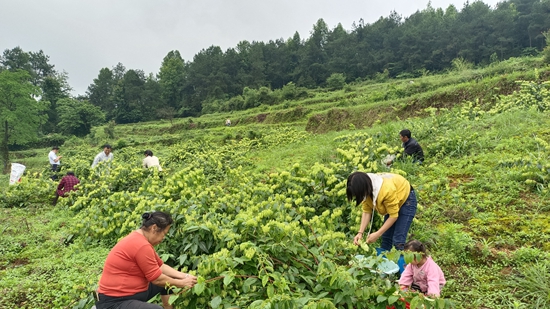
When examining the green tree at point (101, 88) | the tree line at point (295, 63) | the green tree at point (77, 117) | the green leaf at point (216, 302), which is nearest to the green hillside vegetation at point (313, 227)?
the green leaf at point (216, 302)

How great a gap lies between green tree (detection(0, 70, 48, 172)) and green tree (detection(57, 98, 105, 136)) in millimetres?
11876

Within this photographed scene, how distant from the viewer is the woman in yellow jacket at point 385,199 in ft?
9.82

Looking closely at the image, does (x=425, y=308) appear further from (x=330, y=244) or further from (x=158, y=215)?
(x=158, y=215)

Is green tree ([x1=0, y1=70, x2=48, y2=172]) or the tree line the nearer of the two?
green tree ([x1=0, y1=70, x2=48, y2=172])

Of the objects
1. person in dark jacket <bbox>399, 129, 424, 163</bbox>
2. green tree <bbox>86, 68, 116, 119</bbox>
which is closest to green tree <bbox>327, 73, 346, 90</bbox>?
person in dark jacket <bbox>399, 129, 424, 163</bbox>

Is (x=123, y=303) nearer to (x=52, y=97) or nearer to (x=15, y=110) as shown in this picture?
(x=15, y=110)

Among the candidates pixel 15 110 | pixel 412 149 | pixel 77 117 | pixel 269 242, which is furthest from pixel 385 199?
pixel 77 117

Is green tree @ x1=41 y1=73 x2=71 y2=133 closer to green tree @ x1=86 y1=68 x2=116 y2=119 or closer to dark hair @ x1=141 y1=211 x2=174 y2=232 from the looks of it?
green tree @ x1=86 y1=68 x2=116 y2=119

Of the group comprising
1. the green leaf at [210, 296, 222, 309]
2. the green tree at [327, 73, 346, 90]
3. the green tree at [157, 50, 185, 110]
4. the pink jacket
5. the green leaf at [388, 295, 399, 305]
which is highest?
the green tree at [157, 50, 185, 110]

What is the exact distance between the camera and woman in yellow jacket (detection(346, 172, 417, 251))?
9.82ft

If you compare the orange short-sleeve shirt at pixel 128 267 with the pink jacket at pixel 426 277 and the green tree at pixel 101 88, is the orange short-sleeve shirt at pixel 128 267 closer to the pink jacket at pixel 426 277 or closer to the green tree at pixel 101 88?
the pink jacket at pixel 426 277

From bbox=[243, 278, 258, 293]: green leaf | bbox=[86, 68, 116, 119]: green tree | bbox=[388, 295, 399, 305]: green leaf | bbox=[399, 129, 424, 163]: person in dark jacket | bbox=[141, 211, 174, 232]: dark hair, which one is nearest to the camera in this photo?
bbox=[388, 295, 399, 305]: green leaf

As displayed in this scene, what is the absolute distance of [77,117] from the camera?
114 ft

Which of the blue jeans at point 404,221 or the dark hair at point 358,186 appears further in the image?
the blue jeans at point 404,221
